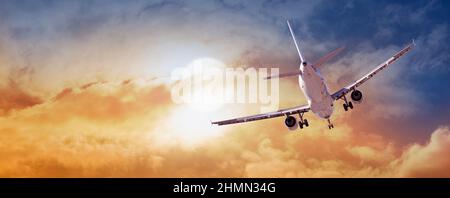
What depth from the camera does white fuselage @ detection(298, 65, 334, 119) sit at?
332ft

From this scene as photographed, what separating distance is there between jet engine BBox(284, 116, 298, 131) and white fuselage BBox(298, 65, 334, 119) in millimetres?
9186

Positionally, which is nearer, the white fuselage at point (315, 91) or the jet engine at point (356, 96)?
the white fuselage at point (315, 91)

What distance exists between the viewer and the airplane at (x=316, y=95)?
102 metres

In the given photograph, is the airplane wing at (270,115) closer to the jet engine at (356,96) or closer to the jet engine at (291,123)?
the jet engine at (291,123)

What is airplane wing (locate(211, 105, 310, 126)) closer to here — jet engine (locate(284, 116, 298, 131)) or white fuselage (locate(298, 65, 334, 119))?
jet engine (locate(284, 116, 298, 131))

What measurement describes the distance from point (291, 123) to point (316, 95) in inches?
708

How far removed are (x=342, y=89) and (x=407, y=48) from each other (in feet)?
50.6

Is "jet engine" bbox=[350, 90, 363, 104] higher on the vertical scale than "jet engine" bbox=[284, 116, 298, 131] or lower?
higher

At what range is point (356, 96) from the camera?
115 metres

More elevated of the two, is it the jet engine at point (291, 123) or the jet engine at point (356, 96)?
the jet engine at point (356, 96)

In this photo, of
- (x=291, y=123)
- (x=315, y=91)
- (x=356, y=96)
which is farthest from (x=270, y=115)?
(x=315, y=91)
